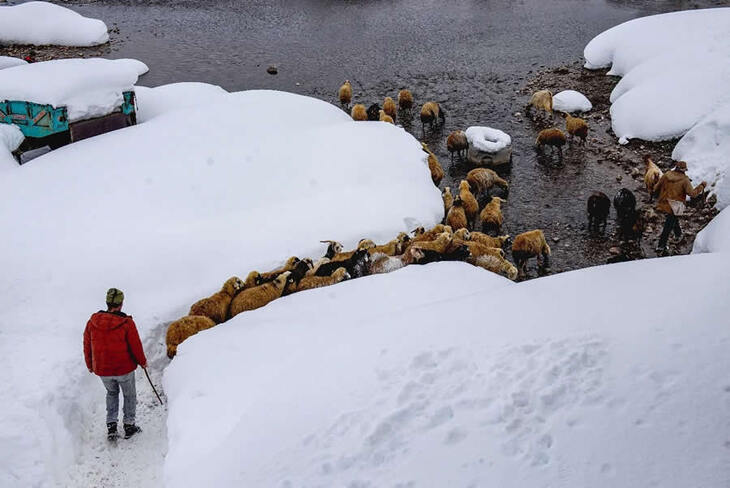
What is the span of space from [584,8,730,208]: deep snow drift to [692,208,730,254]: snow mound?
1.61m

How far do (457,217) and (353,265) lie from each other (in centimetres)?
246

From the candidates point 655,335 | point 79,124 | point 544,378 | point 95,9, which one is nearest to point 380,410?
point 544,378

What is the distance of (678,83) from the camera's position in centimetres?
1352

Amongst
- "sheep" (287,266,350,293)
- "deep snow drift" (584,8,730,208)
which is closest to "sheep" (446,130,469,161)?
"deep snow drift" (584,8,730,208)

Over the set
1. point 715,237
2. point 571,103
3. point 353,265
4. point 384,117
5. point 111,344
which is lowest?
point 353,265

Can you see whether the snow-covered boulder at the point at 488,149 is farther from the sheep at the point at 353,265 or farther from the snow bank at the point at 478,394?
the snow bank at the point at 478,394

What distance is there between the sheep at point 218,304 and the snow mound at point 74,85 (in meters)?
5.34

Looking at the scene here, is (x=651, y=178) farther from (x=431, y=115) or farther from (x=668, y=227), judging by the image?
(x=431, y=115)

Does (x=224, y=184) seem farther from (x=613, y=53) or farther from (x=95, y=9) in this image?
(x=95, y=9)

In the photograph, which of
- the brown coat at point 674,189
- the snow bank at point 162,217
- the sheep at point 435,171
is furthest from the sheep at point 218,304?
the brown coat at point 674,189

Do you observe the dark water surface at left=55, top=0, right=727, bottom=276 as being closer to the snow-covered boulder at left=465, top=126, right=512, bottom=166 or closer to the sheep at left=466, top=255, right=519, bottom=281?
the snow-covered boulder at left=465, top=126, right=512, bottom=166

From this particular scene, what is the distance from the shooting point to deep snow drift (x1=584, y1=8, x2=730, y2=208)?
11367 millimetres

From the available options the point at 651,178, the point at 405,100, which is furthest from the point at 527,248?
the point at 405,100

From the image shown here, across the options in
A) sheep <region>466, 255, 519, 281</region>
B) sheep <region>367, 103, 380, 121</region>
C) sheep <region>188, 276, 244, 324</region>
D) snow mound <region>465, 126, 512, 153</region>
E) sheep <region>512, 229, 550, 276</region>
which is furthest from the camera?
sheep <region>367, 103, 380, 121</region>
